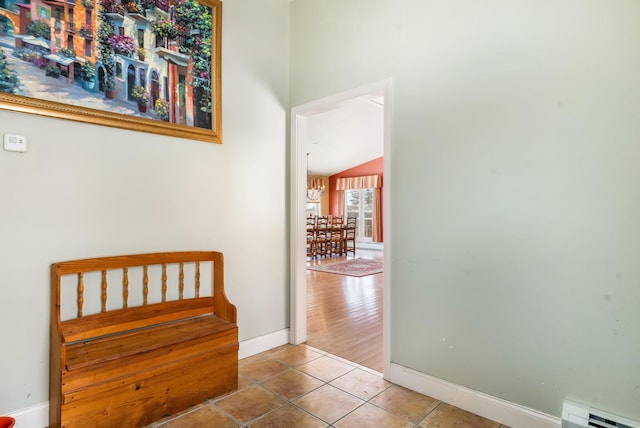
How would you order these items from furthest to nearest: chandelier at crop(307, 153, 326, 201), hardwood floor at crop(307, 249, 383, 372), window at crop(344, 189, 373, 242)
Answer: chandelier at crop(307, 153, 326, 201), window at crop(344, 189, 373, 242), hardwood floor at crop(307, 249, 383, 372)

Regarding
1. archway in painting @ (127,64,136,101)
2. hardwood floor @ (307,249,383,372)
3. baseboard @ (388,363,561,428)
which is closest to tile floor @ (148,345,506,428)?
baseboard @ (388,363,561,428)

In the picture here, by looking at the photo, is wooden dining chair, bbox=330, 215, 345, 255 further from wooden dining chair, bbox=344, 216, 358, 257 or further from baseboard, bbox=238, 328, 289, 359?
baseboard, bbox=238, 328, 289, 359

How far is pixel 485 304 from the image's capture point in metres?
1.90

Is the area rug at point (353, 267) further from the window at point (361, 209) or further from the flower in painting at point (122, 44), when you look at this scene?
the flower in painting at point (122, 44)

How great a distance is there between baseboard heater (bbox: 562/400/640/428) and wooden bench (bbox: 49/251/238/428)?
1.77 m

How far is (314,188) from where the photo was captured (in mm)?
11633

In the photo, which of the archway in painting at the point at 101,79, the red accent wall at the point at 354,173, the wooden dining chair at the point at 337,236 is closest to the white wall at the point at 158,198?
the archway in painting at the point at 101,79

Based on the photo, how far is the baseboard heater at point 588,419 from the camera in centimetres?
147

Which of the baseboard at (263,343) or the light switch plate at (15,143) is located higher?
the light switch plate at (15,143)

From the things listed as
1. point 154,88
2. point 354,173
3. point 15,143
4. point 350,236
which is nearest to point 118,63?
point 154,88

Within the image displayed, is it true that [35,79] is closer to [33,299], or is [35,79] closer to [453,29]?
[33,299]

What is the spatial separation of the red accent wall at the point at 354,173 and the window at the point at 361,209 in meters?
0.44

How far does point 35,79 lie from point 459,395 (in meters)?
2.89

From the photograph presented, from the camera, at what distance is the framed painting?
175 centimetres
